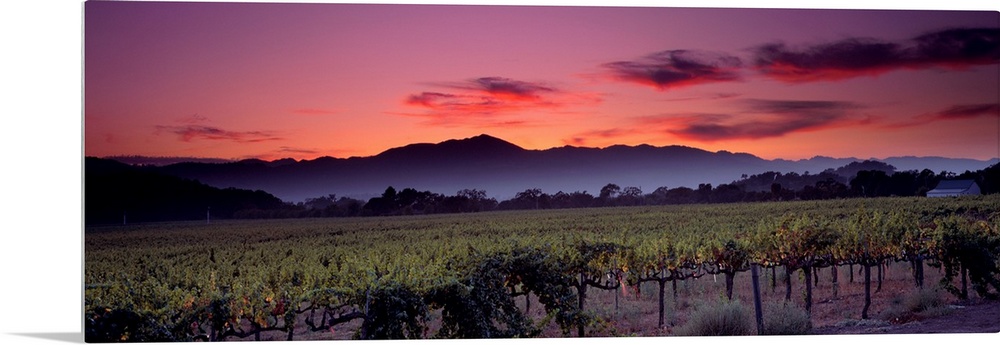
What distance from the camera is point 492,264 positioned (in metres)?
8.67

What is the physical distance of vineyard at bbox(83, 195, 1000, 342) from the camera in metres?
8.07

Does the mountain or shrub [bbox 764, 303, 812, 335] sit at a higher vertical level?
the mountain

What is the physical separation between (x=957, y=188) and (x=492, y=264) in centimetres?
562

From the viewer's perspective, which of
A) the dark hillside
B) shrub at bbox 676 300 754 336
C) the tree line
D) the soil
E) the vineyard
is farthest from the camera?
the soil

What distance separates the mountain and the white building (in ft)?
0.89

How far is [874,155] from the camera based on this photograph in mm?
9914

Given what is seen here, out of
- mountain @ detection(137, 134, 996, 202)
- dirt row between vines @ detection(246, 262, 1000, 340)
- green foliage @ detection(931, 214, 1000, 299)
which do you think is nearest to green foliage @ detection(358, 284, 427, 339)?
dirt row between vines @ detection(246, 262, 1000, 340)

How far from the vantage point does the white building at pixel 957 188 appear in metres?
10.3

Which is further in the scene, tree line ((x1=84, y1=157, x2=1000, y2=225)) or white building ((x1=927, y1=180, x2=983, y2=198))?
white building ((x1=927, y1=180, x2=983, y2=198))

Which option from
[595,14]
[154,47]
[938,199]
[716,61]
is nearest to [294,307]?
[154,47]

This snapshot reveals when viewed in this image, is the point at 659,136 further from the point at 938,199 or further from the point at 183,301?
the point at 183,301

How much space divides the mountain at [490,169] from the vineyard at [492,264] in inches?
13.5

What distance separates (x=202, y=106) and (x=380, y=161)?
183cm

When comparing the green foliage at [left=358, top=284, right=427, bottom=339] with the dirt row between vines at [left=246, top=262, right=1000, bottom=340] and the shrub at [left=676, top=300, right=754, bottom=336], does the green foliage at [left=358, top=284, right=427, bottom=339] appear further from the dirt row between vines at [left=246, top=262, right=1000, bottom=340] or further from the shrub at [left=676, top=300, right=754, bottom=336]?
the shrub at [left=676, top=300, right=754, bottom=336]
